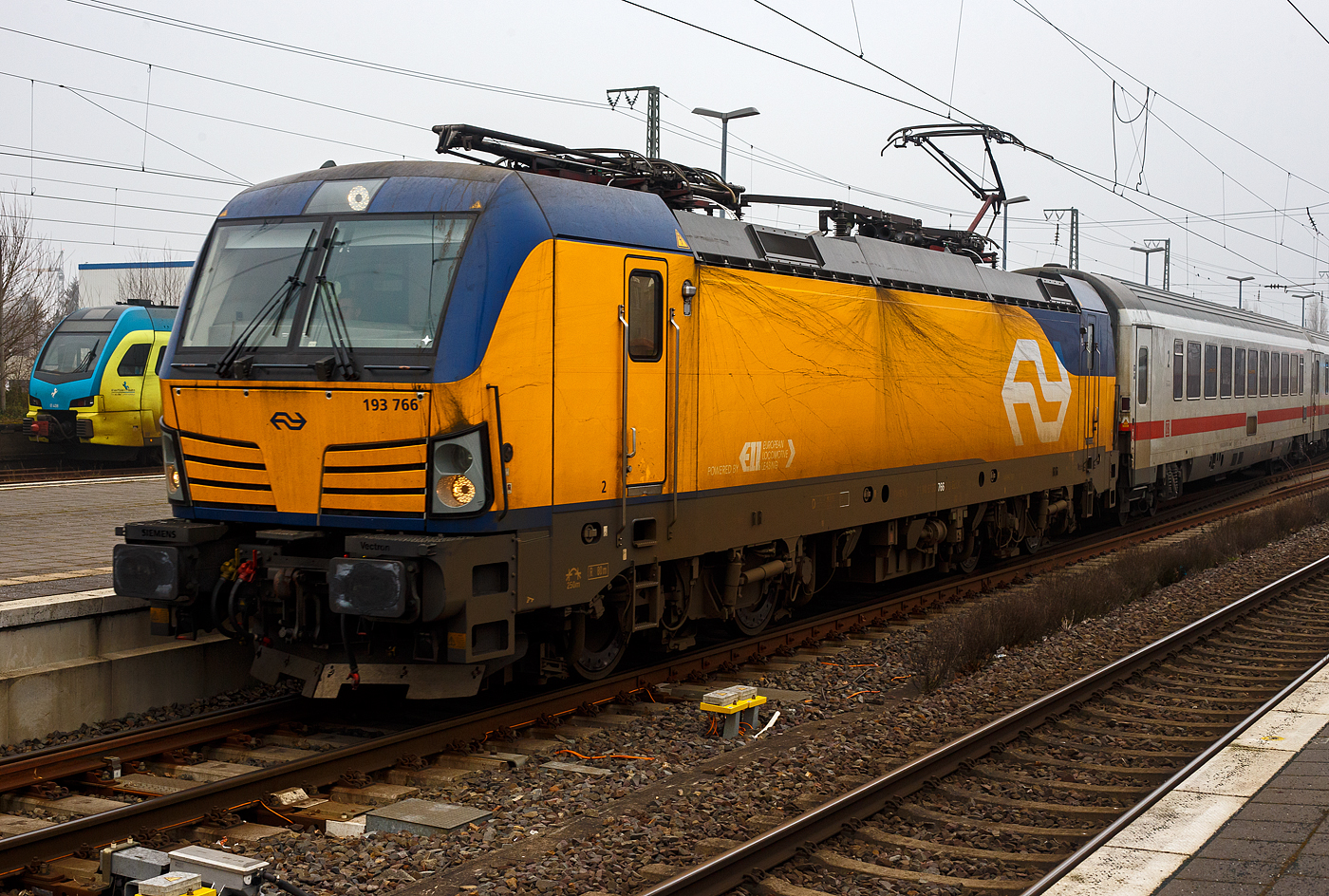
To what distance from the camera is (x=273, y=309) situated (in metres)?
7.44

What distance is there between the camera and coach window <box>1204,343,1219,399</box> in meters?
21.9

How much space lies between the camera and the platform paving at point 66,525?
9329 millimetres

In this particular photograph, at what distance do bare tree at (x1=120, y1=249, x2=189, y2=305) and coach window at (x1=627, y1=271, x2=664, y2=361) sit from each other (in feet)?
152

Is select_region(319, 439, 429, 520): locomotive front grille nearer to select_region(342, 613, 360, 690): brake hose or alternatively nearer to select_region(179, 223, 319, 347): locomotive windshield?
→ select_region(342, 613, 360, 690): brake hose

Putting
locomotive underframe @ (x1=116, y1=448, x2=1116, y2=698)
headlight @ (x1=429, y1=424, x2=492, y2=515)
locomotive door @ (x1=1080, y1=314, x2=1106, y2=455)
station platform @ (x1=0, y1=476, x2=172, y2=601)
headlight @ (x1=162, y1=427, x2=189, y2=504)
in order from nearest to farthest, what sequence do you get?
locomotive underframe @ (x1=116, y1=448, x2=1116, y2=698) → headlight @ (x1=429, y1=424, x2=492, y2=515) → headlight @ (x1=162, y1=427, x2=189, y2=504) → station platform @ (x1=0, y1=476, x2=172, y2=601) → locomotive door @ (x1=1080, y1=314, x2=1106, y2=455)

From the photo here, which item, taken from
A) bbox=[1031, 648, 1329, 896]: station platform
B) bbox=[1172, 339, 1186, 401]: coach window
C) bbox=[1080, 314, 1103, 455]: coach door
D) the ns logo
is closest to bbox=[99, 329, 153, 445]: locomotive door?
the ns logo

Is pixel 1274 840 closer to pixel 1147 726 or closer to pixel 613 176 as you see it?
pixel 1147 726

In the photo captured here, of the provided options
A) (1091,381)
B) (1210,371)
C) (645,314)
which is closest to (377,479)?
(645,314)

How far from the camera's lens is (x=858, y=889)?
5352 mm

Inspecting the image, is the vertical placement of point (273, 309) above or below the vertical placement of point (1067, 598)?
above

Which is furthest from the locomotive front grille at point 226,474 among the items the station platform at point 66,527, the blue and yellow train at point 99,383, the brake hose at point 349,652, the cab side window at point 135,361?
the cab side window at point 135,361

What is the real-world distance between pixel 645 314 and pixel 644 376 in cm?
44

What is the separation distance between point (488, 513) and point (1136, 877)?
390 centimetres

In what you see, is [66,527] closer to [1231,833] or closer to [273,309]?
[273,309]
